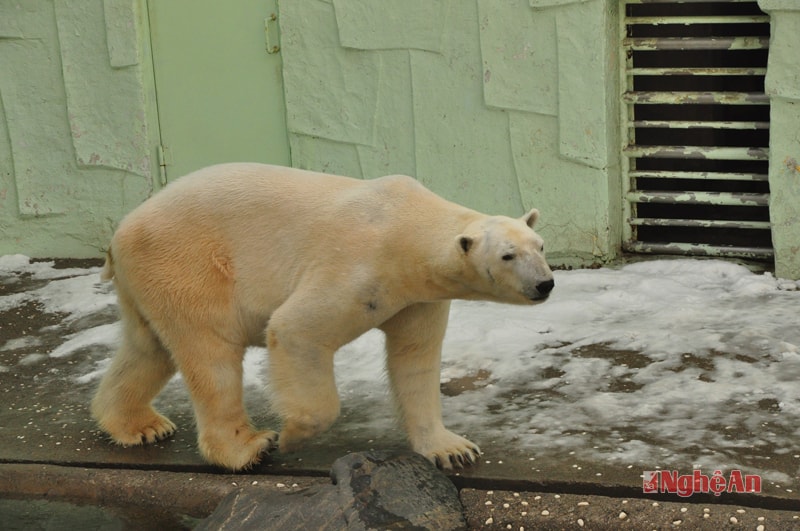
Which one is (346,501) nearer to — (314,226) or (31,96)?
(314,226)

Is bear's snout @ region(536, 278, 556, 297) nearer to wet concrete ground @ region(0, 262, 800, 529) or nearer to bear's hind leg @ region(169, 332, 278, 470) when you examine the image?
wet concrete ground @ region(0, 262, 800, 529)

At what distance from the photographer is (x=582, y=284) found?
21.9ft

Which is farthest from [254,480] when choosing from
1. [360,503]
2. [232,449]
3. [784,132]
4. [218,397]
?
[784,132]

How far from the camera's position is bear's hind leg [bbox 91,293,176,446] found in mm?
4691

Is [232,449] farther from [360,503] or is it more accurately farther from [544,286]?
[544,286]

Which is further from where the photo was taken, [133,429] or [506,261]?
[133,429]

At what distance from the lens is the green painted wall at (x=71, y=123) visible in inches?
308

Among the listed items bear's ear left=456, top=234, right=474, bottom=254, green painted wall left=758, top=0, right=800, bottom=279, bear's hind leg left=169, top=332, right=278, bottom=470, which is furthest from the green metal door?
bear's ear left=456, top=234, right=474, bottom=254

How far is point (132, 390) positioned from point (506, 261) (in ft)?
5.95

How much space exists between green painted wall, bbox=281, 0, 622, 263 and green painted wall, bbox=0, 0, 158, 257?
1139 millimetres

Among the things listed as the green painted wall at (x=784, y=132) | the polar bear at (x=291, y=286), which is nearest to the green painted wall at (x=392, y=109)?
the green painted wall at (x=784, y=132)

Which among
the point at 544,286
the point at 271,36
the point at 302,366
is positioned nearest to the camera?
the point at 544,286

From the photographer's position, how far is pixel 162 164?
7898 millimetres

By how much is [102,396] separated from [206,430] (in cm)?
66
